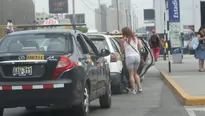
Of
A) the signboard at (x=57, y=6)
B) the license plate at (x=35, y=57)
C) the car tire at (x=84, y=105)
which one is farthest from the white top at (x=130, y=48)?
the signboard at (x=57, y=6)

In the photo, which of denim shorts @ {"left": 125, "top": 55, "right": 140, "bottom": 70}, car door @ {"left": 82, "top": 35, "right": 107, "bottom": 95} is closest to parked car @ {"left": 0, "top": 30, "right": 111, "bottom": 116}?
car door @ {"left": 82, "top": 35, "right": 107, "bottom": 95}

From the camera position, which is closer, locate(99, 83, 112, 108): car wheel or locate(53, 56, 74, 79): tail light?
locate(53, 56, 74, 79): tail light

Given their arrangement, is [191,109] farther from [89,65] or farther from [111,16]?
[111,16]

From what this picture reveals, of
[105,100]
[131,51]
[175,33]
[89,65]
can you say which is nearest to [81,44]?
[89,65]

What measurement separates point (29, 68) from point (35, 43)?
796 millimetres

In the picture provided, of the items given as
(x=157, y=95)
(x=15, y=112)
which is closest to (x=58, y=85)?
(x=15, y=112)

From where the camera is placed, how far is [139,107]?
11.3 meters

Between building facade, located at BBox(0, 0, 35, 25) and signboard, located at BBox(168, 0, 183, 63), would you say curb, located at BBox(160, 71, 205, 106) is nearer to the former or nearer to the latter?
signboard, located at BBox(168, 0, 183, 63)

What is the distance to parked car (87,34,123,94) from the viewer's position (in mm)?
13297

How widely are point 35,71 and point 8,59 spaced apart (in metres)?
0.52

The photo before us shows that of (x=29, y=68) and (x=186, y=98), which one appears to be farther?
(x=186, y=98)

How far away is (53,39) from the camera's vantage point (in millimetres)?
9266

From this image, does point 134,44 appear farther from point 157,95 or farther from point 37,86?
point 37,86

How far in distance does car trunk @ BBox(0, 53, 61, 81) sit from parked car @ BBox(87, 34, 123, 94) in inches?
184
